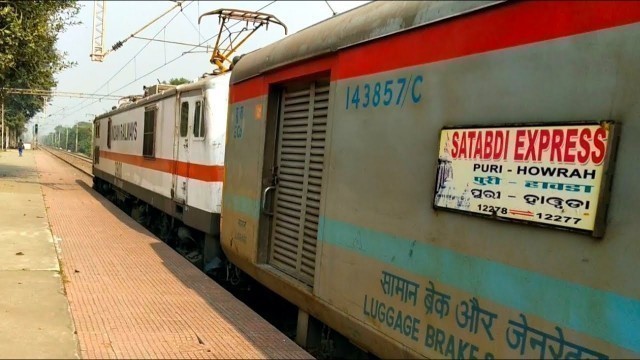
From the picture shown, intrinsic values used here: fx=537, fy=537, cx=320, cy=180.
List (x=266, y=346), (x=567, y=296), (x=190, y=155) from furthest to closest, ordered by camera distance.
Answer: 1. (x=190, y=155)
2. (x=266, y=346)
3. (x=567, y=296)

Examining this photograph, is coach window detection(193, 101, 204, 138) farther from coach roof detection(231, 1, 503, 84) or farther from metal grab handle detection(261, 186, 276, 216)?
metal grab handle detection(261, 186, 276, 216)

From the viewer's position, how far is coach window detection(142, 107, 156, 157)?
10290 millimetres

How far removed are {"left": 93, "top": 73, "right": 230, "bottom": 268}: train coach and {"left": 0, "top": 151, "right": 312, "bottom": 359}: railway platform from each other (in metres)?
0.52

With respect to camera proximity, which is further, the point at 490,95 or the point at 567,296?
the point at 490,95

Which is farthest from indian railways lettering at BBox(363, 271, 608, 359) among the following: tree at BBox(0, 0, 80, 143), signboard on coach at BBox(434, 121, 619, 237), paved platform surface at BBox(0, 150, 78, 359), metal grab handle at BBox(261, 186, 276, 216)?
tree at BBox(0, 0, 80, 143)

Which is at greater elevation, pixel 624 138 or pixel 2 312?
pixel 624 138

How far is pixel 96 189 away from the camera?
65.3 feet

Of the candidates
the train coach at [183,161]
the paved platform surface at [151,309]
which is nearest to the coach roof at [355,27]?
the train coach at [183,161]

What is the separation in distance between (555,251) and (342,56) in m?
2.12

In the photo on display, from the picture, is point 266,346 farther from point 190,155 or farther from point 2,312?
point 190,155

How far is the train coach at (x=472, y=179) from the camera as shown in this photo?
2.09 meters

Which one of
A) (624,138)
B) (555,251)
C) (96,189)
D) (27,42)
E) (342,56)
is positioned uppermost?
(27,42)

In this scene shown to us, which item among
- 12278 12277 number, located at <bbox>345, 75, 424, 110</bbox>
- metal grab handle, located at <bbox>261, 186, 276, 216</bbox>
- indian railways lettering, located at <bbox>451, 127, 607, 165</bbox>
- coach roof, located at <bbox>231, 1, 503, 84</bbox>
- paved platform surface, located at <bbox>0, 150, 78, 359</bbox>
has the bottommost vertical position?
paved platform surface, located at <bbox>0, 150, 78, 359</bbox>

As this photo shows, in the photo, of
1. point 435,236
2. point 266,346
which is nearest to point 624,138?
point 435,236
